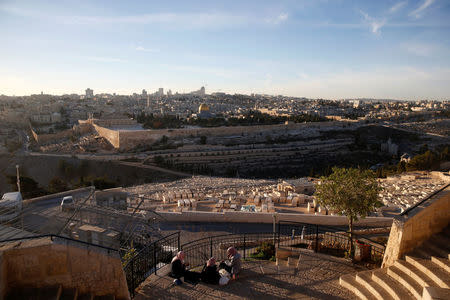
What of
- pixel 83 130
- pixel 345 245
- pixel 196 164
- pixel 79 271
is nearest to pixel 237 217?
pixel 345 245

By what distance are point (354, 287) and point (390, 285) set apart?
0.42m

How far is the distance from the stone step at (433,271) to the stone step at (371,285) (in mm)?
539

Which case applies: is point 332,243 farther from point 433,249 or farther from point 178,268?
point 178,268

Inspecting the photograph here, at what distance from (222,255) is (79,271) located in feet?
8.83

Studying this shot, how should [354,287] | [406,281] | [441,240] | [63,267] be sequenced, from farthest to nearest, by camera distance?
[441,240] → [354,287] → [406,281] → [63,267]

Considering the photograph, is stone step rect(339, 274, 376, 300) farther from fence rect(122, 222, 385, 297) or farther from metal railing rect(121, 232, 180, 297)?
metal railing rect(121, 232, 180, 297)

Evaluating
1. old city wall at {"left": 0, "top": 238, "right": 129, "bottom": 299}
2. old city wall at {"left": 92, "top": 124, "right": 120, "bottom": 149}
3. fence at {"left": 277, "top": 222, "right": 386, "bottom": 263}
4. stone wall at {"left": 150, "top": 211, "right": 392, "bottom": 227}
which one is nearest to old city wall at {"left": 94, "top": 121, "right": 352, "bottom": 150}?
old city wall at {"left": 92, "top": 124, "right": 120, "bottom": 149}

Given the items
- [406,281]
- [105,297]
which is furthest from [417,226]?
[105,297]

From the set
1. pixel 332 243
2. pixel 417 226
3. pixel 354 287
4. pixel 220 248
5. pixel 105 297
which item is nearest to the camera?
pixel 105 297

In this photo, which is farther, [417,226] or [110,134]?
[110,134]

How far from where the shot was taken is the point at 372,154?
32.0m

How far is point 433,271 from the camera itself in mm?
3717

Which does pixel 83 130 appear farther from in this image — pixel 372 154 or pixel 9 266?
pixel 9 266

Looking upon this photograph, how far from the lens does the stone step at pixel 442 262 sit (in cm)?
374
